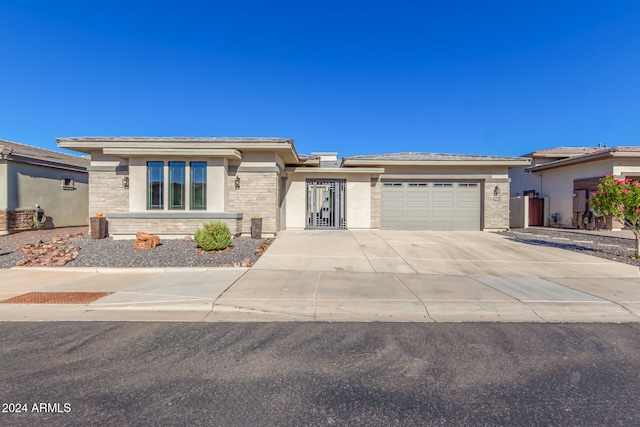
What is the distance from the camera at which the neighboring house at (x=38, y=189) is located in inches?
502

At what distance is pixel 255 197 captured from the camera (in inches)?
478

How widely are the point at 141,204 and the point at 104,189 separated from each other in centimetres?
225

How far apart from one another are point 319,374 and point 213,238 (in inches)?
266

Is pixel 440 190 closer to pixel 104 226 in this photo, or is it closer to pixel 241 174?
pixel 241 174

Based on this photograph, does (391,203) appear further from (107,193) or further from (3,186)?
(3,186)

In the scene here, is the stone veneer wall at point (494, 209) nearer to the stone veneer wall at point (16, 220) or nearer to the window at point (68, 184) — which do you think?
the window at point (68, 184)

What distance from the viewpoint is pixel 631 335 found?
3.99m

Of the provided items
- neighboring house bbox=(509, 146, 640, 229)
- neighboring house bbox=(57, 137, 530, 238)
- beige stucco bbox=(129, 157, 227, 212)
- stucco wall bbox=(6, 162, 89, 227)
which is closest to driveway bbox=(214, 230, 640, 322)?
beige stucco bbox=(129, 157, 227, 212)

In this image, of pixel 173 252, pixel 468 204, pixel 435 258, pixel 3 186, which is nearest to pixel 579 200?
pixel 468 204

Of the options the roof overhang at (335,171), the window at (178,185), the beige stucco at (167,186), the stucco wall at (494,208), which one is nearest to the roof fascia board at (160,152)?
the beige stucco at (167,186)

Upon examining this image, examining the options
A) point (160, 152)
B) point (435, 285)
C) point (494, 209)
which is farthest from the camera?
point (494, 209)

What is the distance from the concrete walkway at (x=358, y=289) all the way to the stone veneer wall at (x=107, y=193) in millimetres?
4991

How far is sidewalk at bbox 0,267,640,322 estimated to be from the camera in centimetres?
461

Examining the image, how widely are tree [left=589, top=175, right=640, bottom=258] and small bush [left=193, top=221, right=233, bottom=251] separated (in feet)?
37.5
